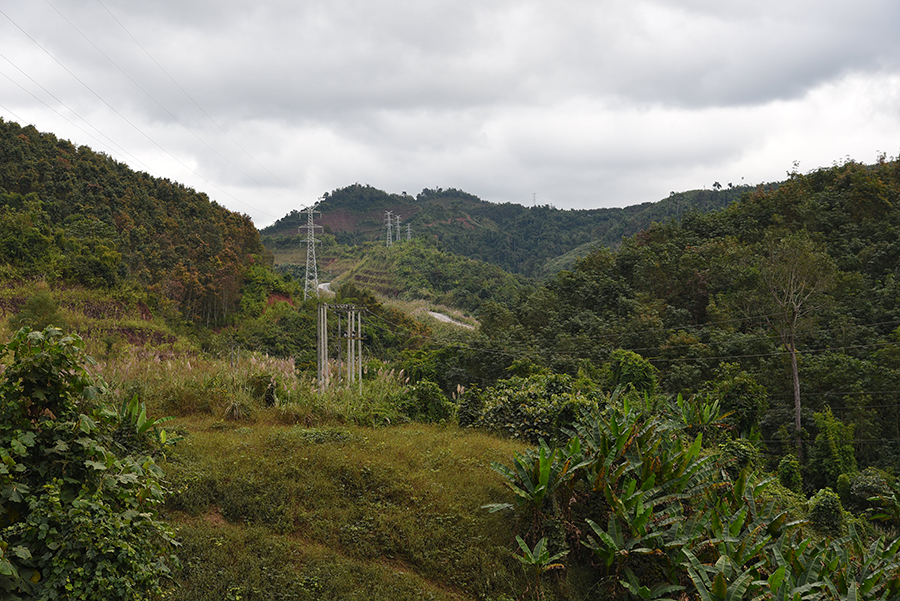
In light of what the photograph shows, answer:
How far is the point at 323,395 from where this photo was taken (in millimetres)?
8750

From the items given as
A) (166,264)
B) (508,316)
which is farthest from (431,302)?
(166,264)

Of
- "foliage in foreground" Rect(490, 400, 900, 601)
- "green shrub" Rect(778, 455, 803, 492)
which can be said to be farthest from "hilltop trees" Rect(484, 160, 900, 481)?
"foliage in foreground" Rect(490, 400, 900, 601)

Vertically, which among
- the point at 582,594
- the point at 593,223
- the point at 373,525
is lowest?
the point at 582,594

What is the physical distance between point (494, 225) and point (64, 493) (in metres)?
113

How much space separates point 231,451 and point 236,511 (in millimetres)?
1208

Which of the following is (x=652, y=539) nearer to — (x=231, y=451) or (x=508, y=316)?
(x=231, y=451)

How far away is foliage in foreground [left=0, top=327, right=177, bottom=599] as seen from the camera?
2980 mm

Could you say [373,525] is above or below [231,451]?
below

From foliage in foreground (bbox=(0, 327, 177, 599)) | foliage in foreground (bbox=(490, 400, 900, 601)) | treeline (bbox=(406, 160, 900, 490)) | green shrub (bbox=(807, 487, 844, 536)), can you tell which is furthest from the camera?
treeline (bbox=(406, 160, 900, 490))

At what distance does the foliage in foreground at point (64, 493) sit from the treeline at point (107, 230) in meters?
25.8

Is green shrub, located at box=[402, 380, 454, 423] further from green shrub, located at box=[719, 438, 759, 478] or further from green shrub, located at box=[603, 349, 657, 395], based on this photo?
green shrub, located at box=[603, 349, 657, 395]

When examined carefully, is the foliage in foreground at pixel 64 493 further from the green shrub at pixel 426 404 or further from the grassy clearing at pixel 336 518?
the green shrub at pixel 426 404

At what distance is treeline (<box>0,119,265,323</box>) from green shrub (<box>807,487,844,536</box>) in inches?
1130

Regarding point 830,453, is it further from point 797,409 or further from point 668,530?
point 668,530
